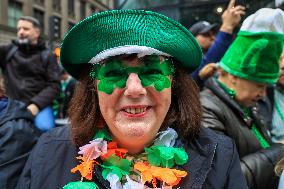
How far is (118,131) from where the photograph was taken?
1619 millimetres

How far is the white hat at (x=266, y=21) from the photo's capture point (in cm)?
231

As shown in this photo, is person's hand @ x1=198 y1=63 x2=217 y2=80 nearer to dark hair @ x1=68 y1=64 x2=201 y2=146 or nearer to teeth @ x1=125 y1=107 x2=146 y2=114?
dark hair @ x1=68 y1=64 x2=201 y2=146

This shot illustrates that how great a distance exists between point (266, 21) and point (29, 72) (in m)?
2.78

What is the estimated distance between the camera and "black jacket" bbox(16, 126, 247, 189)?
1583mm

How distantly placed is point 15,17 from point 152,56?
24.4 m

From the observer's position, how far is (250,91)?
247cm

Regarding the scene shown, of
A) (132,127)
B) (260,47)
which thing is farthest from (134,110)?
(260,47)

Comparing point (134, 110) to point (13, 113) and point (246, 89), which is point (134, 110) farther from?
point (246, 89)

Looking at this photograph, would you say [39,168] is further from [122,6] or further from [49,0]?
[49,0]

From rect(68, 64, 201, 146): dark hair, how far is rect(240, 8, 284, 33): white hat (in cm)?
77

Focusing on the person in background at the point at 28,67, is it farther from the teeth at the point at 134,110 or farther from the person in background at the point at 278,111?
the teeth at the point at 134,110

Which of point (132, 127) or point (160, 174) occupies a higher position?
point (132, 127)

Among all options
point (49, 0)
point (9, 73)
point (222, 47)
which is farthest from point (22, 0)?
point (222, 47)

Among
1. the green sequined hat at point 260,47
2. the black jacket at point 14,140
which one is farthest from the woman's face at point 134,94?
the green sequined hat at point 260,47
